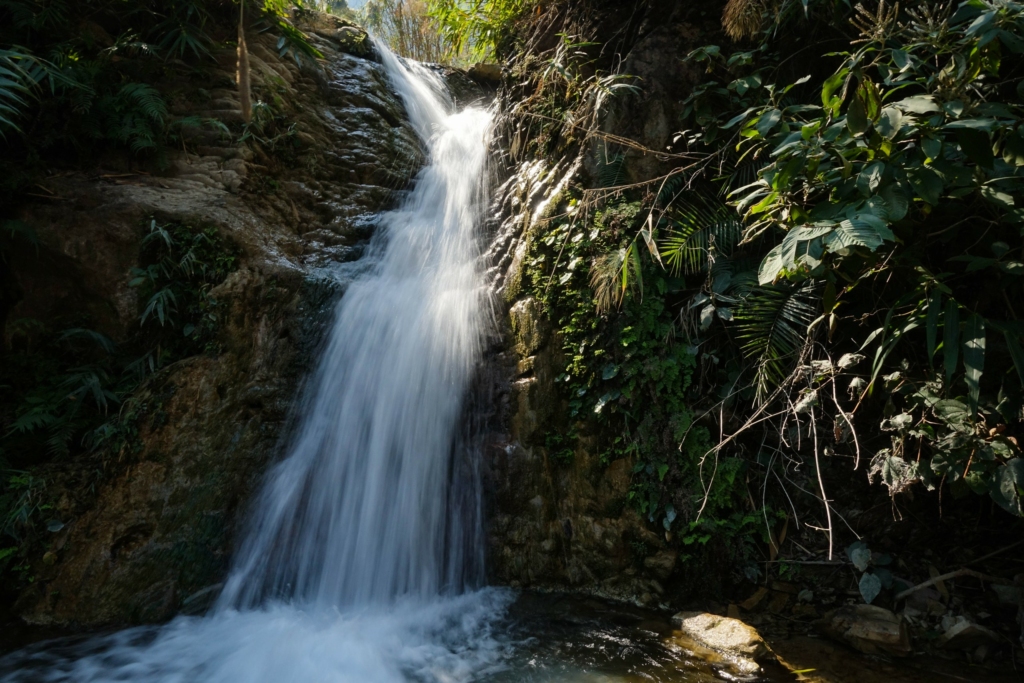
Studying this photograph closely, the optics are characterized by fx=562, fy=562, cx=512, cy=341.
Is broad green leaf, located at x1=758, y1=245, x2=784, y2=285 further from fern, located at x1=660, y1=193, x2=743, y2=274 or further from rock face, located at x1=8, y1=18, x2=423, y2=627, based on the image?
rock face, located at x1=8, y1=18, x2=423, y2=627

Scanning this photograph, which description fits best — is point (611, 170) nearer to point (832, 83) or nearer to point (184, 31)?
point (832, 83)

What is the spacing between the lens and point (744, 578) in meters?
3.25

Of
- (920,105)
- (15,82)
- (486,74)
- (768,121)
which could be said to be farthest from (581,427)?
(486,74)

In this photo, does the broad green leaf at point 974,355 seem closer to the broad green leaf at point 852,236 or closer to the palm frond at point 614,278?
the broad green leaf at point 852,236

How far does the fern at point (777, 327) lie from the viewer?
3145 millimetres

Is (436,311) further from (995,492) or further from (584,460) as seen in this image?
(995,492)

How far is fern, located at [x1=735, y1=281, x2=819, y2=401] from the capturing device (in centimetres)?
314

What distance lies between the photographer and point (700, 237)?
3.58 metres

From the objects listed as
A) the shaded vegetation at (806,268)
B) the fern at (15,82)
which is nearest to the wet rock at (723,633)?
the shaded vegetation at (806,268)

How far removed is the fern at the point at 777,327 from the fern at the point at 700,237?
42cm

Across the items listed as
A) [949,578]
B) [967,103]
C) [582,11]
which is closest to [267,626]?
[949,578]

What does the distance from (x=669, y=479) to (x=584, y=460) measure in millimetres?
547

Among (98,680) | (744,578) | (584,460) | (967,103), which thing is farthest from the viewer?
(584,460)

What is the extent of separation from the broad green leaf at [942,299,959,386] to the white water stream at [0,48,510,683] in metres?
2.59
